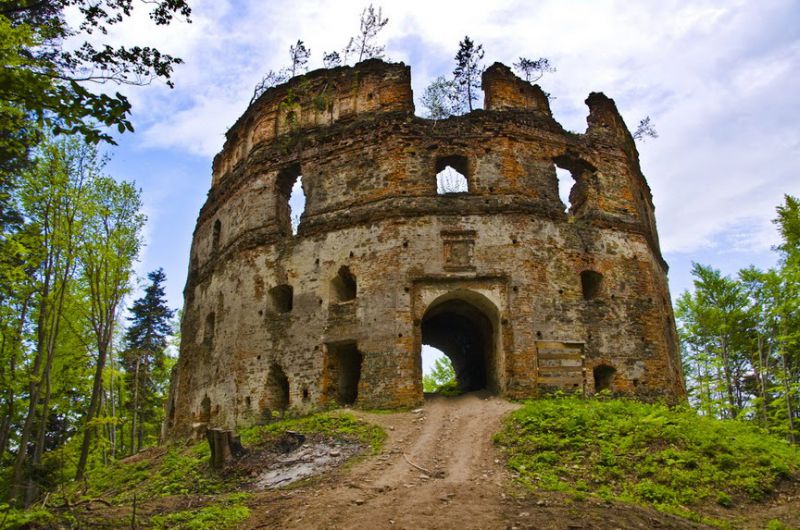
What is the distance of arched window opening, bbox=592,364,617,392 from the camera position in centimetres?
1426

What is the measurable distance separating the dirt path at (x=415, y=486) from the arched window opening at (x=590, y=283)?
448cm

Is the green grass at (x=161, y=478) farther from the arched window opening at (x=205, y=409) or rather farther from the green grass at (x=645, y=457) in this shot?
the green grass at (x=645, y=457)

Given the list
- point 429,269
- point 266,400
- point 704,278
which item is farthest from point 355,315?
point 704,278

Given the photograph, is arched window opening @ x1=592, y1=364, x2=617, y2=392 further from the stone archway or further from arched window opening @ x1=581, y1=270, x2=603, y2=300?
the stone archway

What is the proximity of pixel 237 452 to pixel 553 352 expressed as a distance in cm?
757

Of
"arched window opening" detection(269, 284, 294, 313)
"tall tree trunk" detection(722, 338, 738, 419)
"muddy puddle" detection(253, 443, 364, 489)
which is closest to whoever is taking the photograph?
"muddy puddle" detection(253, 443, 364, 489)

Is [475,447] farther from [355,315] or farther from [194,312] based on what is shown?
[194,312]

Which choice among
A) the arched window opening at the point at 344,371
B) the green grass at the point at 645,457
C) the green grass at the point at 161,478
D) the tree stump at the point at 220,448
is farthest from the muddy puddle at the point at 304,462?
the arched window opening at the point at 344,371

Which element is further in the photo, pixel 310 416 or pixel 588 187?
pixel 588 187

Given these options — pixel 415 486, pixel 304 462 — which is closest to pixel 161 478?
pixel 304 462

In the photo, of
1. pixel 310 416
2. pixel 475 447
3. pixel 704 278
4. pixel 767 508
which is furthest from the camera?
pixel 704 278

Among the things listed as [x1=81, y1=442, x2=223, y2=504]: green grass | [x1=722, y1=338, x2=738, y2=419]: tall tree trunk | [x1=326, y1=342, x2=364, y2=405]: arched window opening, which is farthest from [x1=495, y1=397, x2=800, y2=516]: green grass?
[x1=722, y1=338, x2=738, y2=419]: tall tree trunk

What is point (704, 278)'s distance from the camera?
78.8ft

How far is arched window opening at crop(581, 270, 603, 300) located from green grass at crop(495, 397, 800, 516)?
4.28m
